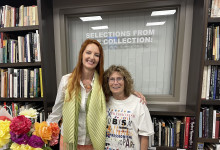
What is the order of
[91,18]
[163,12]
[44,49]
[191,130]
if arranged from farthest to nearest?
[91,18] < [163,12] < [44,49] < [191,130]

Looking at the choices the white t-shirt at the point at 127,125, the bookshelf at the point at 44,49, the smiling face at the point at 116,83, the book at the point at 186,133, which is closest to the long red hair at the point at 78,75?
the smiling face at the point at 116,83

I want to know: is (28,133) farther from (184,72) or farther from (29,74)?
(184,72)

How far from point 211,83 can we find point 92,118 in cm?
118

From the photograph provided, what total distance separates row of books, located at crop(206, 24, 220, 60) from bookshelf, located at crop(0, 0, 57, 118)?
1657 mm

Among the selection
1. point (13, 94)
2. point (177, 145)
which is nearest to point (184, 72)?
point (177, 145)

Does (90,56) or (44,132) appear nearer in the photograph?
(44,132)

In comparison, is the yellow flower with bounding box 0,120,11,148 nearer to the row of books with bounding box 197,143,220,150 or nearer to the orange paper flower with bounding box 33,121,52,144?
the orange paper flower with bounding box 33,121,52,144

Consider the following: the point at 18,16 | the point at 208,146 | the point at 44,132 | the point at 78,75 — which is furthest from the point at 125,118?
the point at 18,16

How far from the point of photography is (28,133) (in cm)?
58

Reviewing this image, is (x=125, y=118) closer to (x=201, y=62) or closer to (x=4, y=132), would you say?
(x=4, y=132)

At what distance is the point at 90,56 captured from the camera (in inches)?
41.5

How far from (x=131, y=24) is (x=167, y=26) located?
0.44 m

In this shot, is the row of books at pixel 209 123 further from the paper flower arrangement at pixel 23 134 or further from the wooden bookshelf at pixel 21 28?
the wooden bookshelf at pixel 21 28

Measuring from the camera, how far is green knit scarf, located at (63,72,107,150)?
1.05m
